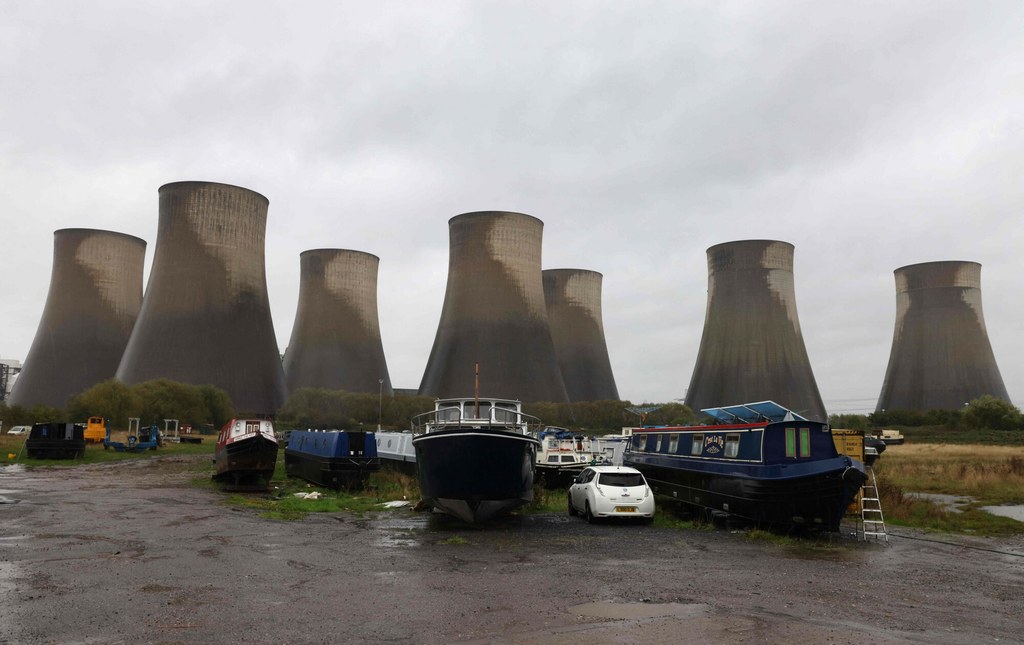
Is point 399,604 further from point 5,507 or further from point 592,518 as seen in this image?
point 5,507

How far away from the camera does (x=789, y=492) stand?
12.5 metres

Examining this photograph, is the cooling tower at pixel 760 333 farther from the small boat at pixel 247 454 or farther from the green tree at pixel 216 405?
the small boat at pixel 247 454

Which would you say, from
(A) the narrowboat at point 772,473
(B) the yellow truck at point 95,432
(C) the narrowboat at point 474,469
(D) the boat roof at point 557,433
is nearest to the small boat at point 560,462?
(D) the boat roof at point 557,433

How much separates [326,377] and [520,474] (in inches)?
1988

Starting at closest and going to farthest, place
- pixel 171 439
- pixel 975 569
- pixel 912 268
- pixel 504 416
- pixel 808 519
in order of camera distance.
→ pixel 975 569 → pixel 808 519 → pixel 504 416 → pixel 171 439 → pixel 912 268

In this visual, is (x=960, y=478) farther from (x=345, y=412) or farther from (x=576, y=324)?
(x=576, y=324)

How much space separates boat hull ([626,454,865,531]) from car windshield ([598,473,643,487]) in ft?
4.85

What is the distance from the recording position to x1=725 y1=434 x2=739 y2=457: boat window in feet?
46.6

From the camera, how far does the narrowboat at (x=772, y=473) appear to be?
12.3m

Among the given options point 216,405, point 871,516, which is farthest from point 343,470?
point 216,405

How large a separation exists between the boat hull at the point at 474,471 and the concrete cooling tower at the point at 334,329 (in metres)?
50.0

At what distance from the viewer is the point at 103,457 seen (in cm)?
3081

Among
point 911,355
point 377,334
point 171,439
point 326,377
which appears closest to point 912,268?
point 911,355

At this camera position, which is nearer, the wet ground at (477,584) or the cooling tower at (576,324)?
the wet ground at (477,584)
